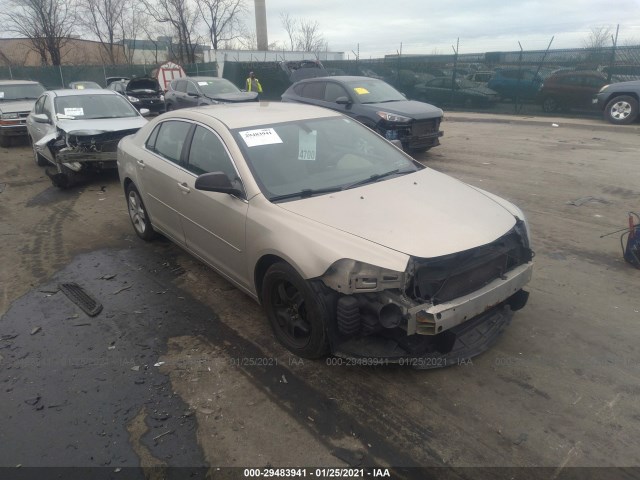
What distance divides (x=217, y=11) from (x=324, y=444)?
1550 inches

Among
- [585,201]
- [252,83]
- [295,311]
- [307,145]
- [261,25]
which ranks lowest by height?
[585,201]

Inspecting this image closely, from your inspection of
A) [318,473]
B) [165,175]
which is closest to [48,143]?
[165,175]

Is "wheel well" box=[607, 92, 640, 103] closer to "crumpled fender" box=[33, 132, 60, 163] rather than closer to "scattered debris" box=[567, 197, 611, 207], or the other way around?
"scattered debris" box=[567, 197, 611, 207]

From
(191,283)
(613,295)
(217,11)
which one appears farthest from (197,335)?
(217,11)

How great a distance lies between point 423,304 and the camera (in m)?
2.76

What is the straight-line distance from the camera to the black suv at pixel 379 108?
9242 millimetres

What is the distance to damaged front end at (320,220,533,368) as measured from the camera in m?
2.75

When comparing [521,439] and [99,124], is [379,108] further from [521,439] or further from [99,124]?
[521,439]

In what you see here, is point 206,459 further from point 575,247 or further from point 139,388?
point 575,247

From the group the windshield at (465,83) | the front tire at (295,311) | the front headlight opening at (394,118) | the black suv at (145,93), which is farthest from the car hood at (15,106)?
the windshield at (465,83)

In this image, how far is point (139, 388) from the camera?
3092 millimetres

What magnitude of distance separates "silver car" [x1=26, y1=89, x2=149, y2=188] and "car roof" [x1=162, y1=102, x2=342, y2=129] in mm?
3837

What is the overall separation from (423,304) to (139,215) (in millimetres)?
4045

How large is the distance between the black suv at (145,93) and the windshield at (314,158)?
15654 mm
